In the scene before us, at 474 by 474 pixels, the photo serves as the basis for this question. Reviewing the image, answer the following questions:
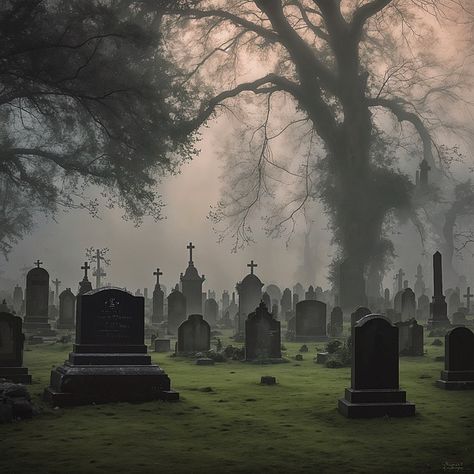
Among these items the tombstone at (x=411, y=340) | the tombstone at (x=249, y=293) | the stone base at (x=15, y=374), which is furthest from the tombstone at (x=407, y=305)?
the stone base at (x=15, y=374)

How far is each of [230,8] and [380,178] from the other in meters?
12.0

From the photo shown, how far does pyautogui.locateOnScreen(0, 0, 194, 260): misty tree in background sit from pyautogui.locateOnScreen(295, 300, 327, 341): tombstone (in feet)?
20.2

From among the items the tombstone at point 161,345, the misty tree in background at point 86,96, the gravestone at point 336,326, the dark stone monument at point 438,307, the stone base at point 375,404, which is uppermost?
the misty tree in background at point 86,96

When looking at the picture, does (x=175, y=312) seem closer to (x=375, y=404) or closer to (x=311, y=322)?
(x=311, y=322)

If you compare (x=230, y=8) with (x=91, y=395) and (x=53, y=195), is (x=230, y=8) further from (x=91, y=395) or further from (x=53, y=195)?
(x=91, y=395)

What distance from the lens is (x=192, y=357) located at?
56.0ft

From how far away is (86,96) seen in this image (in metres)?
17.4

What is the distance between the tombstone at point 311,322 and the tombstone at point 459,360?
35.8 feet

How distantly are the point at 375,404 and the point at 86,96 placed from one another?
37.4 ft

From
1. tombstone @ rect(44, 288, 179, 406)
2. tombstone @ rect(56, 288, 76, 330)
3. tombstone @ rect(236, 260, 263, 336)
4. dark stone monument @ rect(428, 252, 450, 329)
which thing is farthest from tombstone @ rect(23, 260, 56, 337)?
tombstone @ rect(44, 288, 179, 406)

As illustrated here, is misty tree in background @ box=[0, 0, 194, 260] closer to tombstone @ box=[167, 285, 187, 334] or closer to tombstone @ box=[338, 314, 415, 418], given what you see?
tombstone @ box=[167, 285, 187, 334]

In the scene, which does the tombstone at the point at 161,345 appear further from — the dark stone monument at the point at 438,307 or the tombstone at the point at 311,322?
the dark stone monument at the point at 438,307

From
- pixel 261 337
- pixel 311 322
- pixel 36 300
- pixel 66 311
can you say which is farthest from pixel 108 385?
pixel 66 311

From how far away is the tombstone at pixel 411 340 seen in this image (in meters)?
17.2
